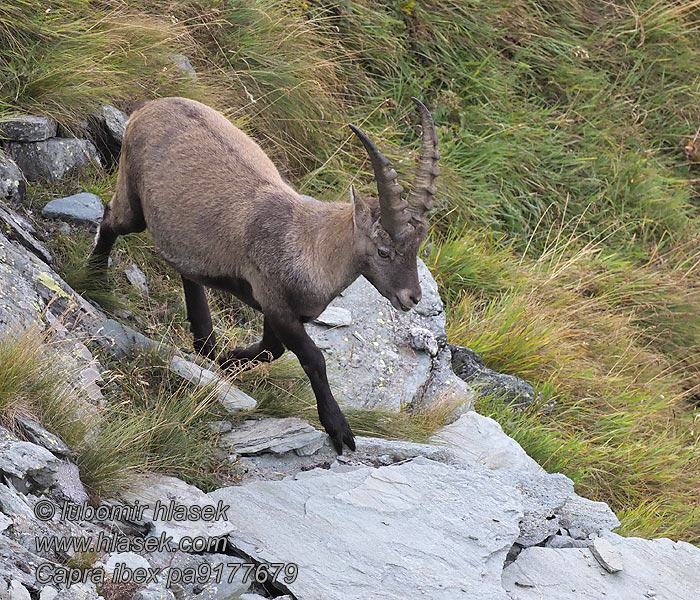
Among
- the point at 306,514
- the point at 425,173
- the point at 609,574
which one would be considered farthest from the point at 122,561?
the point at 609,574

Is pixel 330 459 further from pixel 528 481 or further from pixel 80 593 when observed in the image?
pixel 80 593

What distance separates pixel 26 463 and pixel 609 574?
283 centimetres

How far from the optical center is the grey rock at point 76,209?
6656 millimetres

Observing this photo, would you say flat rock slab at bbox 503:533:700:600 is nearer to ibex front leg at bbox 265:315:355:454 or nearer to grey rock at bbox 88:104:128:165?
ibex front leg at bbox 265:315:355:454

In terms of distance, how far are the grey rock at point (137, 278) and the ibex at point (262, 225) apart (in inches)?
19.0

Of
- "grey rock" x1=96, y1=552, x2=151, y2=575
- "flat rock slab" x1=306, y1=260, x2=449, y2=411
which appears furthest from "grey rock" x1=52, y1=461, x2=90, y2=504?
"flat rock slab" x1=306, y1=260, x2=449, y2=411

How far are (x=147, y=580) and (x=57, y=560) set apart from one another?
0.34m

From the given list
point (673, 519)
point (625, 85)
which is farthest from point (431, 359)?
point (625, 85)

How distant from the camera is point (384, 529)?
15.7 ft

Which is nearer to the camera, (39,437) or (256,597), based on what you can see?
(256,597)

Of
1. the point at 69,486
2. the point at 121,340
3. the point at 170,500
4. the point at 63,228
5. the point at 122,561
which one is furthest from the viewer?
→ the point at 63,228

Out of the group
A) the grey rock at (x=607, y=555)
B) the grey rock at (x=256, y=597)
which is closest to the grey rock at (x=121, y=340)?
the grey rock at (x=256, y=597)

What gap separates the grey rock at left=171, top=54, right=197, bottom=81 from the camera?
317 inches

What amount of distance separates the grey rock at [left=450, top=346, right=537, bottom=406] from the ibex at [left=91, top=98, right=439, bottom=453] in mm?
1941
